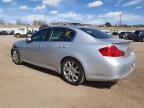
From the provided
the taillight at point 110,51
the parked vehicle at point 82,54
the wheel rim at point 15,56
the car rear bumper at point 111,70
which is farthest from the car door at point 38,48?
the taillight at point 110,51

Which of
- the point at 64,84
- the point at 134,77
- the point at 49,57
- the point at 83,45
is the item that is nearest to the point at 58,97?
the point at 64,84

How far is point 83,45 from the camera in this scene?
629 cm

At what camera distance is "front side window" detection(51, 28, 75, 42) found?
6.77 m

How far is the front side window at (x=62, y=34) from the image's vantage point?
6773mm

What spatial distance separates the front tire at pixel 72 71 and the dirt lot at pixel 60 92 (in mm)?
176

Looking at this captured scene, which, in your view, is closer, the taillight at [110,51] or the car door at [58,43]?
the taillight at [110,51]

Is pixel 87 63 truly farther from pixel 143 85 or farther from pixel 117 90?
pixel 143 85

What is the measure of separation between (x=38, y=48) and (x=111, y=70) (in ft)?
9.33

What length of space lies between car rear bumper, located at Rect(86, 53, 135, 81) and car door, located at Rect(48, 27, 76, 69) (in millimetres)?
1076

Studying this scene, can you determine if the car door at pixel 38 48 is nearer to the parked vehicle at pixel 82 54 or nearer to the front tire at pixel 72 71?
the parked vehicle at pixel 82 54

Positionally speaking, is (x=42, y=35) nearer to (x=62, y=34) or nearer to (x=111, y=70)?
(x=62, y=34)

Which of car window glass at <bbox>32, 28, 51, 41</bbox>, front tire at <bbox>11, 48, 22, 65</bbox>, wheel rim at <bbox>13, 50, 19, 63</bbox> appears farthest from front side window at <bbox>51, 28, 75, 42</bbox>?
wheel rim at <bbox>13, 50, 19, 63</bbox>

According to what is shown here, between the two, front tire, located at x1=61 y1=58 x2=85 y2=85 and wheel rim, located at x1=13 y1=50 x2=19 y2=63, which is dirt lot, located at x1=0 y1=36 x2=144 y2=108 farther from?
wheel rim, located at x1=13 y1=50 x2=19 y2=63

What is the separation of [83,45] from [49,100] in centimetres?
178
